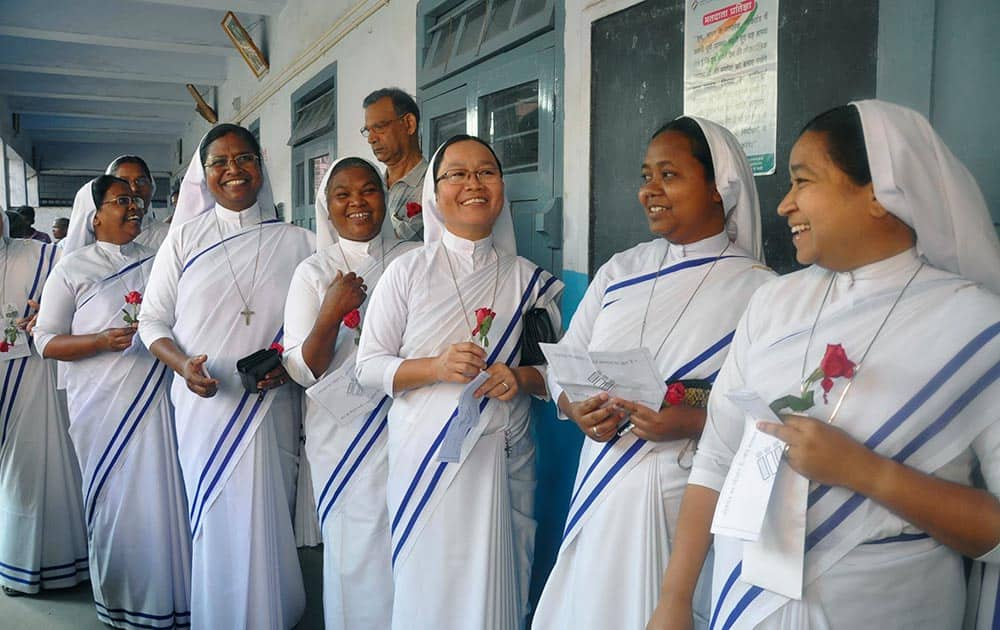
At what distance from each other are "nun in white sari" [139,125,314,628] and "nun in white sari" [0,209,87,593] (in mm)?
1243

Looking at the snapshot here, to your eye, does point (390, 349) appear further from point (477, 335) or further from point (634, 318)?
point (634, 318)

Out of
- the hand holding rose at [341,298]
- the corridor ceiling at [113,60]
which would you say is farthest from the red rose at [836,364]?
the corridor ceiling at [113,60]

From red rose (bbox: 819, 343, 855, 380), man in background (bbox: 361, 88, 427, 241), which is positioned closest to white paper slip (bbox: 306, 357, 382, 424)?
man in background (bbox: 361, 88, 427, 241)

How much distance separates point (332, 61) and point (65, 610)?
3643 mm

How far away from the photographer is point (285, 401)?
267 cm

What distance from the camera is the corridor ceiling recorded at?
274 inches

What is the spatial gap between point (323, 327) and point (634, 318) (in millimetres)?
1007

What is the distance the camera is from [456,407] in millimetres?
2037

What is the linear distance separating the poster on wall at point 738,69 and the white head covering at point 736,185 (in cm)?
35

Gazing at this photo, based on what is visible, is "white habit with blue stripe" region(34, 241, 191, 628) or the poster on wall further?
"white habit with blue stripe" region(34, 241, 191, 628)

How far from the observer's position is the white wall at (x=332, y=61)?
417 cm

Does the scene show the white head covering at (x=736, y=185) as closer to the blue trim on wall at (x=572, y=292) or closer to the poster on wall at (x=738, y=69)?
the poster on wall at (x=738, y=69)

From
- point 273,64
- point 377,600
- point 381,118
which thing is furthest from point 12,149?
point 377,600

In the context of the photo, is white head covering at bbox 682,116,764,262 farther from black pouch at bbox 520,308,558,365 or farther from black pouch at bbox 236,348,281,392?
black pouch at bbox 236,348,281,392
